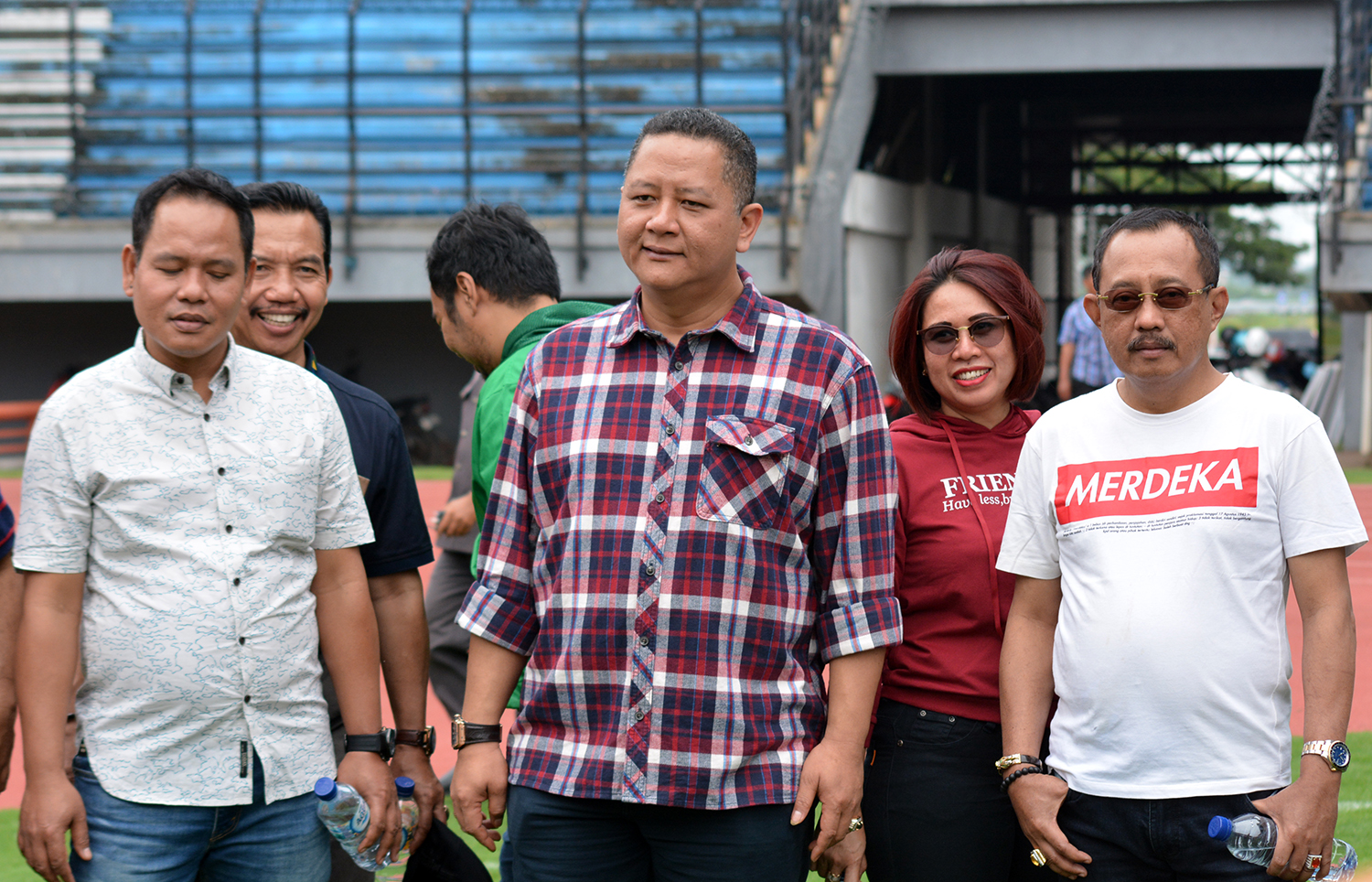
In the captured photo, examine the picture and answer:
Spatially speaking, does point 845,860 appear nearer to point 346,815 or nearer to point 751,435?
point 751,435

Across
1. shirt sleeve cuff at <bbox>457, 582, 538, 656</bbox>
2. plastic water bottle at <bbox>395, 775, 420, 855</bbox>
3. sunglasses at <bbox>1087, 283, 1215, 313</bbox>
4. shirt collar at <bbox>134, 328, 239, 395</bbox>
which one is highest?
sunglasses at <bbox>1087, 283, 1215, 313</bbox>

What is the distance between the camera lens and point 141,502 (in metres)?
2.45

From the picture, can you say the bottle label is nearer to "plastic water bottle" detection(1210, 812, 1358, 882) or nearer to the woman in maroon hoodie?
the woman in maroon hoodie

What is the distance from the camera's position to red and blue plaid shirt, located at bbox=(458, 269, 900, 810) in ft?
7.69

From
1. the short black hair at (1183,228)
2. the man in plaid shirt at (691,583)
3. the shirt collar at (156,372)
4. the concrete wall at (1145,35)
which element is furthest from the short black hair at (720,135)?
the concrete wall at (1145,35)

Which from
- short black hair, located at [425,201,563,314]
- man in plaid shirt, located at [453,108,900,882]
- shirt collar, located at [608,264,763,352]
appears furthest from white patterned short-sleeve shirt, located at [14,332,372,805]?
short black hair, located at [425,201,563,314]

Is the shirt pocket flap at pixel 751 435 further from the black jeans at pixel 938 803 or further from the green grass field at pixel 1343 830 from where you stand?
the green grass field at pixel 1343 830

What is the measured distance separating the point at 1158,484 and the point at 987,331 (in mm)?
554

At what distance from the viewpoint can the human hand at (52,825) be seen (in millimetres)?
2367

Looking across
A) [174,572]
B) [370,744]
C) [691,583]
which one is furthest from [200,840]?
[691,583]

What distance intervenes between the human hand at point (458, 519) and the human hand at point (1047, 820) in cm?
237

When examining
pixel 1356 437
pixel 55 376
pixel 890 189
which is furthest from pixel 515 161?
pixel 1356 437

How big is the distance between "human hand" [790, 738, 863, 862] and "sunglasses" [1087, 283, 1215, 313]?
0.95 m

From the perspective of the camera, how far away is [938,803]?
2.61 m
